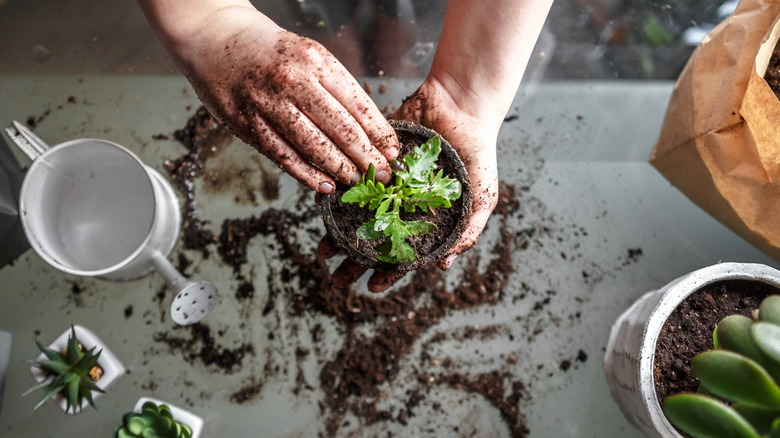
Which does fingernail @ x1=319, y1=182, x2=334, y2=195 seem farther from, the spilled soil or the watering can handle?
the watering can handle

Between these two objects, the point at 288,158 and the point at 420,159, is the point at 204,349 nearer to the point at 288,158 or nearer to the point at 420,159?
the point at 288,158

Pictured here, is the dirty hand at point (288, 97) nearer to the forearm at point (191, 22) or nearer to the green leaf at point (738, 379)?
the forearm at point (191, 22)

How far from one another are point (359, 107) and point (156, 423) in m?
0.98

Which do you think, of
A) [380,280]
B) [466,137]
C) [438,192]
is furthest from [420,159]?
[380,280]

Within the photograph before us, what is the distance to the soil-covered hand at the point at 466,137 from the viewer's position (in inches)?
46.0

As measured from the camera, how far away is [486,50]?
3.98 feet

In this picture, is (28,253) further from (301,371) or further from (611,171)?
(611,171)

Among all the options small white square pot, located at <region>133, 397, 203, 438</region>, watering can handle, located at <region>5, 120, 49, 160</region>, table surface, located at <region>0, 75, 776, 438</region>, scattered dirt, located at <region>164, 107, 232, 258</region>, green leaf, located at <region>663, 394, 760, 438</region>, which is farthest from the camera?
scattered dirt, located at <region>164, 107, 232, 258</region>

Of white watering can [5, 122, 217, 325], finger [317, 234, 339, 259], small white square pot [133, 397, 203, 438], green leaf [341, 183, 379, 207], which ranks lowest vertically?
small white square pot [133, 397, 203, 438]

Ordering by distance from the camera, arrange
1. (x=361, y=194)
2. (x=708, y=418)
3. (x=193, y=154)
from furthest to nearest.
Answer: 1. (x=193, y=154)
2. (x=361, y=194)
3. (x=708, y=418)

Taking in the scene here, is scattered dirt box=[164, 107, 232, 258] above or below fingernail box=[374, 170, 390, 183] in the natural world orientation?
below

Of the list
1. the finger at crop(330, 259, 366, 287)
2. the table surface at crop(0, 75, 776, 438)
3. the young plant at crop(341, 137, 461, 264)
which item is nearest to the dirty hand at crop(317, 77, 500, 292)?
the finger at crop(330, 259, 366, 287)

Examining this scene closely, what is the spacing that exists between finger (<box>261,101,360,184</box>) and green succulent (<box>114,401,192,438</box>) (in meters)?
0.82

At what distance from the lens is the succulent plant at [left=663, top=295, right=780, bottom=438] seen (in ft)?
2.27
